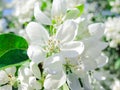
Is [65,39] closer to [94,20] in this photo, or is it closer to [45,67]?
[45,67]

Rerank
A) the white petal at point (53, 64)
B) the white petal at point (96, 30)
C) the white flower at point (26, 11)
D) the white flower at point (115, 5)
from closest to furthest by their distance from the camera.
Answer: the white petal at point (53, 64), the white petal at point (96, 30), the white flower at point (26, 11), the white flower at point (115, 5)

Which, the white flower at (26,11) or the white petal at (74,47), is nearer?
the white petal at (74,47)

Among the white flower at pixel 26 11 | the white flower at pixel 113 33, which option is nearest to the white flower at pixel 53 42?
the white flower at pixel 26 11

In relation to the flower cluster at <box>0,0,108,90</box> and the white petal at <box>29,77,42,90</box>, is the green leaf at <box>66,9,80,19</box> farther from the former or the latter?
the white petal at <box>29,77,42,90</box>

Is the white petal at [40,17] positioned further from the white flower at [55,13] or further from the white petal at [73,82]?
the white petal at [73,82]

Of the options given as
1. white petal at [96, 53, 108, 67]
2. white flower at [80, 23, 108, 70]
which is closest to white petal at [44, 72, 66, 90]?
white flower at [80, 23, 108, 70]

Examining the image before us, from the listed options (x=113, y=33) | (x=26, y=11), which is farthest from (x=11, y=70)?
(x=113, y=33)
